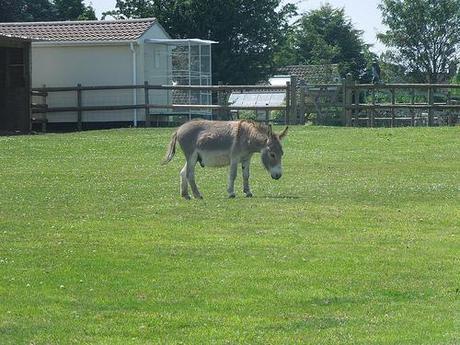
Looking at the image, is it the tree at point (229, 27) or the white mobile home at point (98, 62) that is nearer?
the white mobile home at point (98, 62)

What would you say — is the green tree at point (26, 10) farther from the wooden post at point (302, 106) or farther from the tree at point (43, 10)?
the wooden post at point (302, 106)

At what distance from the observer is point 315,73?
81438 mm

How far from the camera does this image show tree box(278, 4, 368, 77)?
98.2 m

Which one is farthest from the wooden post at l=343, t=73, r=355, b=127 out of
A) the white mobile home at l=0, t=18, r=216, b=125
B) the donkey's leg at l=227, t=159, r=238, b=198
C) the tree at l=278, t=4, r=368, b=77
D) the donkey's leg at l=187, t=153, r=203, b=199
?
the tree at l=278, t=4, r=368, b=77

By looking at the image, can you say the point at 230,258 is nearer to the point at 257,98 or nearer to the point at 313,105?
the point at 313,105

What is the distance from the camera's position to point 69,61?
4769 cm

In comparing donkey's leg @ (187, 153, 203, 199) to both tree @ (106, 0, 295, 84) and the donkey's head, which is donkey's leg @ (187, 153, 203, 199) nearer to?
the donkey's head

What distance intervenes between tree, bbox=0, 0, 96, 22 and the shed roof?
21.6m

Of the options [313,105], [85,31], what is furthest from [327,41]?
[313,105]

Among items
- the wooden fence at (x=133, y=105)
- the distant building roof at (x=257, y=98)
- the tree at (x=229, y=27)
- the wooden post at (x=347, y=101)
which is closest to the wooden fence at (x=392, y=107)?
the wooden post at (x=347, y=101)

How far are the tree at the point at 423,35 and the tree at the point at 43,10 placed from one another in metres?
24.3

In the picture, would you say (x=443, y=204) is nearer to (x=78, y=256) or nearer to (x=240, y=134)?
(x=240, y=134)

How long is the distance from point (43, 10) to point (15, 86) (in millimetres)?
32039

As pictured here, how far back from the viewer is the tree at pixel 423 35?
88.6 meters
